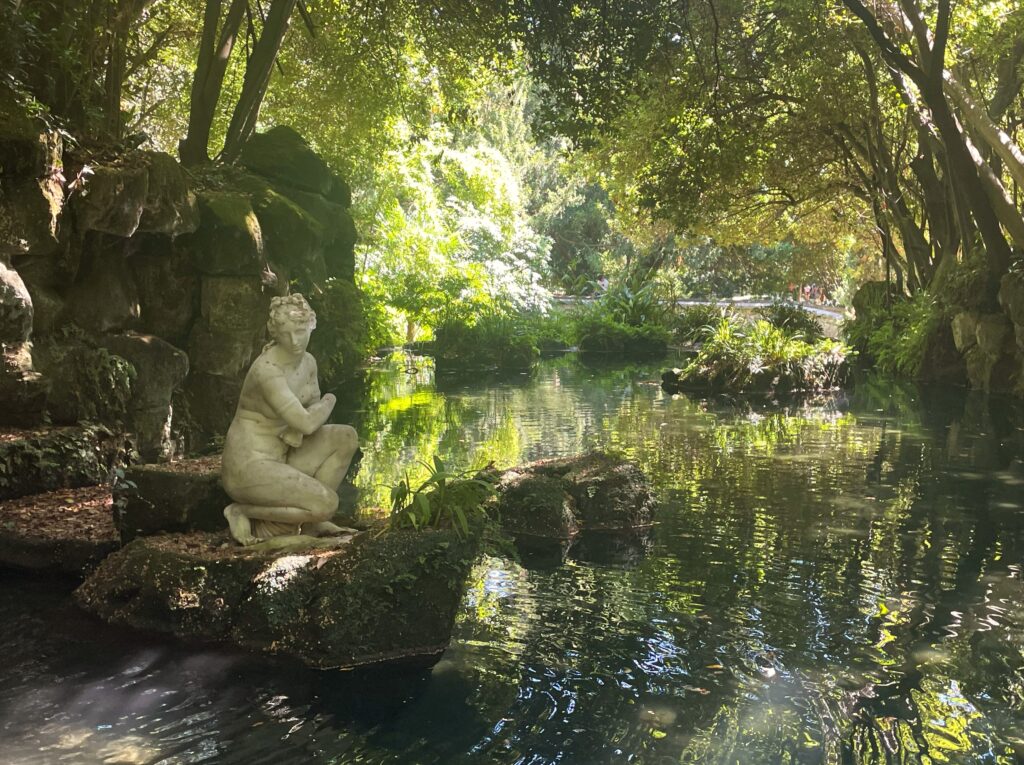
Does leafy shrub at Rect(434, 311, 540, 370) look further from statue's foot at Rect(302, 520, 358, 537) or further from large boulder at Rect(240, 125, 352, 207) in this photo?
statue's foot at Rect(302, 520, 358, 537)

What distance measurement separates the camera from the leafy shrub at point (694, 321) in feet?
113

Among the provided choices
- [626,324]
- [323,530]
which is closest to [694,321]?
[626,324]

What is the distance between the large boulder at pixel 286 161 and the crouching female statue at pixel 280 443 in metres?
10.4

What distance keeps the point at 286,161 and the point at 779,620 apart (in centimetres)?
1294

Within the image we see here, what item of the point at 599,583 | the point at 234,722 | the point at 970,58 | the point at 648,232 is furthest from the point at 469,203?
the point at 234,722

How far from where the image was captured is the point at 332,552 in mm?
5895

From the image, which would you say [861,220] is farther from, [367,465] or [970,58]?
[367,465]

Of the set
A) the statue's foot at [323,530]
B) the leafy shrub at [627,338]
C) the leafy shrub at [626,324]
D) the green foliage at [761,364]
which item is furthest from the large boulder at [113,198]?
the leafy shrub at [627,338]

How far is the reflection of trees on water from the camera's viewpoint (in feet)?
15.8

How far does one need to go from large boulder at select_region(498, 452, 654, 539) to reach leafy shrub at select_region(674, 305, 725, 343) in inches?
1003

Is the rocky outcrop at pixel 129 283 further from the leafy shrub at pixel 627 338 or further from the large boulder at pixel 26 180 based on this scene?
the leafy shrub at pixel 627 338

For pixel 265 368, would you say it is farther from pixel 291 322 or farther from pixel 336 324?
pixel 336 324

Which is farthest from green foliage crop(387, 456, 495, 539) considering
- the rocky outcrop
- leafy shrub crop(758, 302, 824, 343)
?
leafy shrub crop(758, 302, 824, 343)

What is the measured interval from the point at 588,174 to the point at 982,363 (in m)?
12.6
